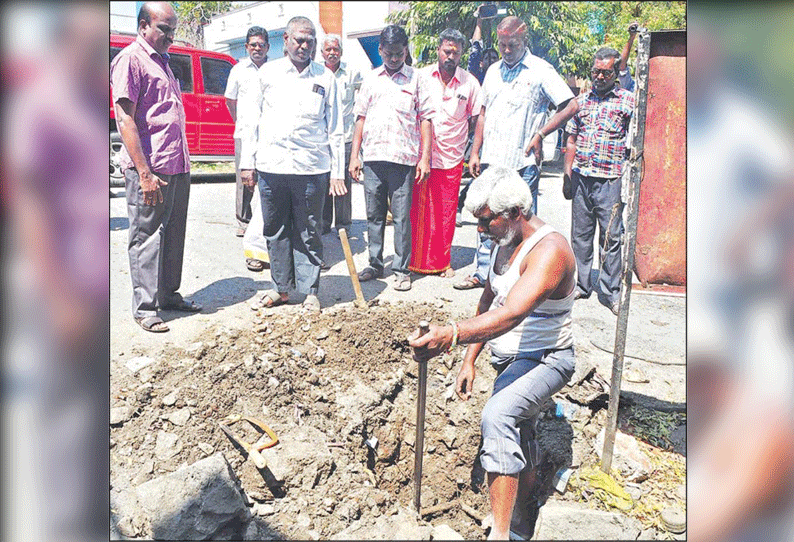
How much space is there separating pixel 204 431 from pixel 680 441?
250 cm

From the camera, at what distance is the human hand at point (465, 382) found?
3.05 metres

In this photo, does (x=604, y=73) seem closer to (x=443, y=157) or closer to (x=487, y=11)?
(x=487, y=11)

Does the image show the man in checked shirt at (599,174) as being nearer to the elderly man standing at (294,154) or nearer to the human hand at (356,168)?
the human hand at (356,168)

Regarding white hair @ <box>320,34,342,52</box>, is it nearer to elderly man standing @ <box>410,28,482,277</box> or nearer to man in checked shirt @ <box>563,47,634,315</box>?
elderly man standing @ <box>410,28,482,277</box>

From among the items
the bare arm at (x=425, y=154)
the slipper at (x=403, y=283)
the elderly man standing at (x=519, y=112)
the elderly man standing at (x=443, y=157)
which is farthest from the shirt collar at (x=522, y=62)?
the slipper at (x=403, y=283)

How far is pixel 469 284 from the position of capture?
12.2ft

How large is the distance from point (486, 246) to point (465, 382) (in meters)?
0.93

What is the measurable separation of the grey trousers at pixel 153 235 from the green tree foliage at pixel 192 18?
746mm

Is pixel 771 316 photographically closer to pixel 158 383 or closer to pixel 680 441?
pixel 680 441

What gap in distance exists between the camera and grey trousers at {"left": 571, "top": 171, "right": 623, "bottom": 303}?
12.6 feet

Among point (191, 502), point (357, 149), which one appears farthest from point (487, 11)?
point (191, 502)

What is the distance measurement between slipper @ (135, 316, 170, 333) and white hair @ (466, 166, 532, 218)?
191cm

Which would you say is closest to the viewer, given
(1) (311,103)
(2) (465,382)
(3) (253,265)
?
(2) (465,382)

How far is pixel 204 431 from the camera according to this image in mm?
2951
